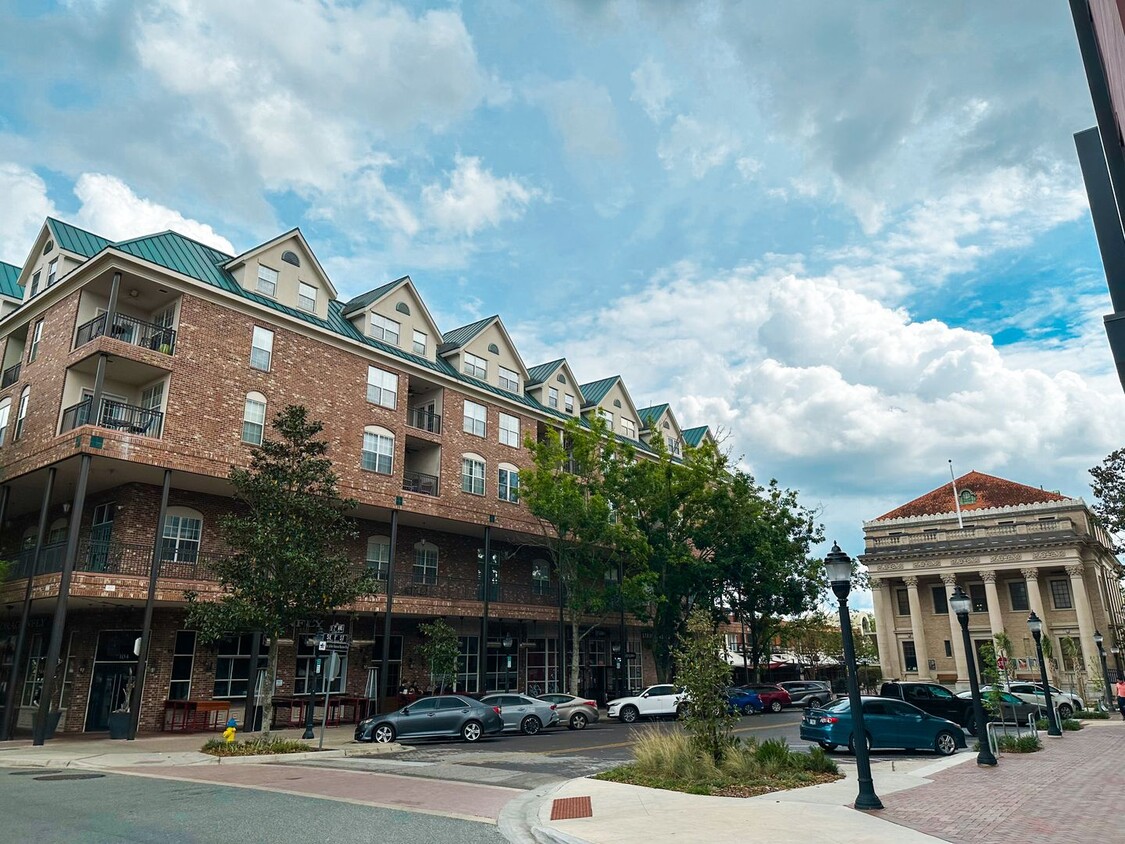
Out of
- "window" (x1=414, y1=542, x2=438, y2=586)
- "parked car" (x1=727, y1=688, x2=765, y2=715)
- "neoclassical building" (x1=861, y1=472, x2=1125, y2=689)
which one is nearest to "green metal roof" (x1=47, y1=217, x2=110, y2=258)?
"window" (x1=414, y1=542, x2=438, y2=586)

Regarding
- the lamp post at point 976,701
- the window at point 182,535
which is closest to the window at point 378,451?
the window at point 182,535

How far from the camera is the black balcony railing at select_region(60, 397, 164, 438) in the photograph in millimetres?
25328

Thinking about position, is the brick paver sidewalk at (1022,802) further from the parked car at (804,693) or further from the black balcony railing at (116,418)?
the parked car at (804,693)

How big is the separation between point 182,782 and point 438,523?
20.3 m

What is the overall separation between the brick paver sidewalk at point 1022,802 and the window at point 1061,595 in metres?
43.9

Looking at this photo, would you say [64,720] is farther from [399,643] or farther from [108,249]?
[108,249]

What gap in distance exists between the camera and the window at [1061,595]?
182ft

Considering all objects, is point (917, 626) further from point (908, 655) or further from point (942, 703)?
point (942, 703)

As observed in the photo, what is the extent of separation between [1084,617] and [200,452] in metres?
55.8

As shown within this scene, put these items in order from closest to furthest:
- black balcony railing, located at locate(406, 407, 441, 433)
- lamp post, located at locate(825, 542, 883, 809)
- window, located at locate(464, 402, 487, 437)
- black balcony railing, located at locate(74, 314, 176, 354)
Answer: lamp post, located at locate(825, 542, 883, 809)
black balcony railing, located at locate(74, 314, 176, 354)
black balcony railing, located at locate(406, 407, 441, 433)
window, located at locate(464, 402, 487, 437)

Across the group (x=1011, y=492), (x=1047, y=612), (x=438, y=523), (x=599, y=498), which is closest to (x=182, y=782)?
(x=438, y=523)

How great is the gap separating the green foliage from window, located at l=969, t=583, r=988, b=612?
53.2m

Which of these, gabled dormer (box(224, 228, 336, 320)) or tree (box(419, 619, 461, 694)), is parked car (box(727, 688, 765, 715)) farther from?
gabled dormer (box(224, 228, 336, 320))

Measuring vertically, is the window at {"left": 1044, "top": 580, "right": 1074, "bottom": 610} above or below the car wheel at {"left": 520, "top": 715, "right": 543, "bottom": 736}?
above
